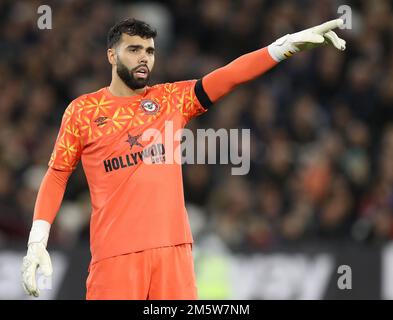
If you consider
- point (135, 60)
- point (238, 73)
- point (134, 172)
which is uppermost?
point (135, 60)

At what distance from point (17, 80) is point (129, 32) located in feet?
23.9

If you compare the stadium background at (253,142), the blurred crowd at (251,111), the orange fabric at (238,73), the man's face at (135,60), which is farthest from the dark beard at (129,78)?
the blurred crowd at (251,111)

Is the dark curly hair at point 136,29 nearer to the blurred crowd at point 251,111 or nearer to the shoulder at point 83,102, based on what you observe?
the shoulder at point 83,102

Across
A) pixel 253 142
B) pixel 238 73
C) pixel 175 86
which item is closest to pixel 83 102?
pixel 175 86

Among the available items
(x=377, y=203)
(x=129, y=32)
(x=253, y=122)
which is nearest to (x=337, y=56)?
(x=253, y=122)

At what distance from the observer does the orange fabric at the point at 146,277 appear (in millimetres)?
6199

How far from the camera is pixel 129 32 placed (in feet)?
21.2

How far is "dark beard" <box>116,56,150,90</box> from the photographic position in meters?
6.44

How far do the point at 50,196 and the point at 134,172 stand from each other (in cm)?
55

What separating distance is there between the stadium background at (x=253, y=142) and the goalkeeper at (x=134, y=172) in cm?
383

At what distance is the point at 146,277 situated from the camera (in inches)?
Answer: 245

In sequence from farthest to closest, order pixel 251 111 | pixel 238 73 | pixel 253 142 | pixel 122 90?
pixel 251 111 → pixel 253 142 → pixel 122 90 → pixel 238 73

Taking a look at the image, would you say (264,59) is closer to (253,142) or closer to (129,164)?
(129,164)

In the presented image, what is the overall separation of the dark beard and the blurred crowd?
4069 mm
